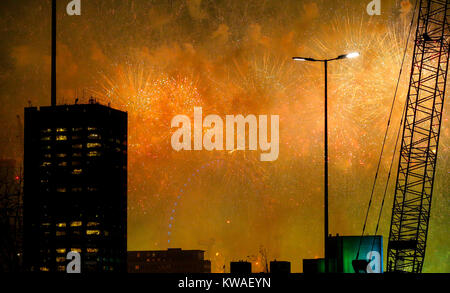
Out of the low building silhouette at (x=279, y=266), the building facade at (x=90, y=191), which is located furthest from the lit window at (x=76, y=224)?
the low building silhouette at (x=279, y=266)

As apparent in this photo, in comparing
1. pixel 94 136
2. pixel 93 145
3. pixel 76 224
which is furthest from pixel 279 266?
pixel 94 136

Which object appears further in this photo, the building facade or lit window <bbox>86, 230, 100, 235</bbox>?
lit window <bbox>86, 230, 100, 235</bbox>

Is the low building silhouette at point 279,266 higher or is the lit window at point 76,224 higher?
the low building silhouette at point 279,266

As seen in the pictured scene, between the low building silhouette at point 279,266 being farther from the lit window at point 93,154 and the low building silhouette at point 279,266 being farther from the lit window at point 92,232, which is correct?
the lit window at point 93,154

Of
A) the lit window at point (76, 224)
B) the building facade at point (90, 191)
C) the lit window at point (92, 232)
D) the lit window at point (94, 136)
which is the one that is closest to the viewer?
the building facade at point (90, 191)

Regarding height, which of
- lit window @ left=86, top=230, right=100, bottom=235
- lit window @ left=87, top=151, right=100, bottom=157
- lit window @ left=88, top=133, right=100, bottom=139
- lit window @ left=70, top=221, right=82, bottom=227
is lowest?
lit window @ left=86, top=230, right=100, bottom=235

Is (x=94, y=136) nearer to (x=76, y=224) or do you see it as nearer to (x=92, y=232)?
(x=76, y=224)

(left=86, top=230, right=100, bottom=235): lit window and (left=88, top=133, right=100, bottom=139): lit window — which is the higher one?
(left=88, top=133, right=100, bottom=139): lit window

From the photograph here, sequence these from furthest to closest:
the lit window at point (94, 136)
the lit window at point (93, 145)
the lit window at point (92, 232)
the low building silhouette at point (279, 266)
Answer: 1. the lit window at point (94, 136)
2. the lit window at point (93, 145)
3. the lit window at point (92, 232)
4. the low building silhouette at point (279, 266)

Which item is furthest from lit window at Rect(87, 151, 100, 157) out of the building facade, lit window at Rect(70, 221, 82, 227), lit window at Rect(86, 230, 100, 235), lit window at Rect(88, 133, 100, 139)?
lit window at Rect(86, 230, 100, 235)

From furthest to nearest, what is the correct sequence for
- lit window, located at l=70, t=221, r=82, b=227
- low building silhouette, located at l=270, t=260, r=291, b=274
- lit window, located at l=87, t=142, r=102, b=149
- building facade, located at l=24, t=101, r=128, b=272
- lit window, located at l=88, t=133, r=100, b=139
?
1. lit window, located at l=88, t=133, r=100, b=139
2. lit window, located at l=87, t=142, r=102, b=149
3. lit window, located at l=70, t=221, r=82, b=227
4. building facade, located at l=24, t=101, r=128, b=272
5. low building silhouette, located at l=270, t=260, r=291, b=274

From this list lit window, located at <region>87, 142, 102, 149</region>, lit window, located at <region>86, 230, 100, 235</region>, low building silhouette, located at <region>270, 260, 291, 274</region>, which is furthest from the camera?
lit window, located at <region>87, 142, 102, 149</region>

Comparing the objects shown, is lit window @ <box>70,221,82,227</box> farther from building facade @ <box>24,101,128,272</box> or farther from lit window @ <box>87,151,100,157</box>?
lit window @ <box>87,151,100,157</box>
